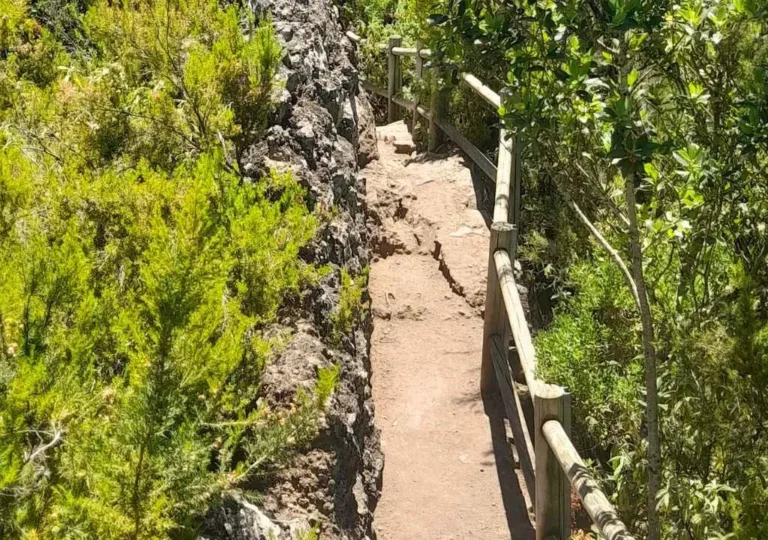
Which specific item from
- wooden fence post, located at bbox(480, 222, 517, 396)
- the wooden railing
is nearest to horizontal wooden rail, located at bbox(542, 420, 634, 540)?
the wooden railing

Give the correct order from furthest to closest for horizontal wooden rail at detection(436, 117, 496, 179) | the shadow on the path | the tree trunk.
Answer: horizontal wooden rail at detection(436, 117, 496, 179), the shadow on the path, the tree trunk

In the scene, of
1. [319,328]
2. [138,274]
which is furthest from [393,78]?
[138,274]

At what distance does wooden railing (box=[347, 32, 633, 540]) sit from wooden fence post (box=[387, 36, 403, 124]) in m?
2.30

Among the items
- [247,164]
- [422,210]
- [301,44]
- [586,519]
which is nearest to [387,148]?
[422,210]

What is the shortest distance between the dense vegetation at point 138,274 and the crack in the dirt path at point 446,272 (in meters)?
2.65

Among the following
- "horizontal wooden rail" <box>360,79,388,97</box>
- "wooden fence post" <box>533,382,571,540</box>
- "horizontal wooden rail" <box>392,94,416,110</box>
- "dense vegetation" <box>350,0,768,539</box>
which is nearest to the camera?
"dense vegetation" <box>350,0,768,539</box>

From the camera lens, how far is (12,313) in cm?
220

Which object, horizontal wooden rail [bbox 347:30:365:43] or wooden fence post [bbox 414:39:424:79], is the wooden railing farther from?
horizontal wooden rail [bbox 347:30:365:43]

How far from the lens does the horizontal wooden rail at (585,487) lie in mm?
2548

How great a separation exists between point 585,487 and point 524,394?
195 centimetres

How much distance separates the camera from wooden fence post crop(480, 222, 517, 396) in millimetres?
4695

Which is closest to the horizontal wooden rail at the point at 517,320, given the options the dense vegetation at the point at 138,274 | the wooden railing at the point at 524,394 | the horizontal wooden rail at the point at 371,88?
the wooden railing at the point at 524,394

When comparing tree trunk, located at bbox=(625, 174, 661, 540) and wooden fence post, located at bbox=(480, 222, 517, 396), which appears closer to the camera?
tree trunk, located at bbox=(625, 174, 661, 540)

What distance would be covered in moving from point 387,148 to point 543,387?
635 centimetres
